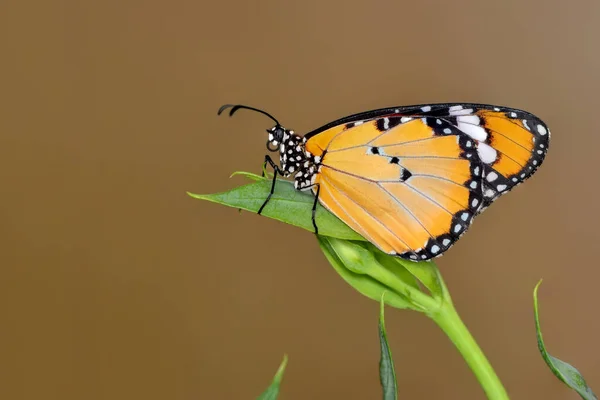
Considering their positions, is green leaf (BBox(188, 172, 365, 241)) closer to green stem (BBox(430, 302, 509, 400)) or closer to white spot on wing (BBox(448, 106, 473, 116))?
green stem (BBox(430, 302, 509, 400))

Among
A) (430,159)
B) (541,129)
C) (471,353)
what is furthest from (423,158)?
(471,353)

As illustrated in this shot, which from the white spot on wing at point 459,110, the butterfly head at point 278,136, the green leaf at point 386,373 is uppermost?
the white spot on wing at point 459,110

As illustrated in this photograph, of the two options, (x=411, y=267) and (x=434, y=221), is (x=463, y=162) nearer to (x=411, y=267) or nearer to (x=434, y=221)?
(x=434, y=221)

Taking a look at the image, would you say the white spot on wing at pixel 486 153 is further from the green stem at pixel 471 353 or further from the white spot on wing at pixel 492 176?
the green stem at pixel 471 353

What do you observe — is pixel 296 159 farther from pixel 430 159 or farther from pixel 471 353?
pixel 471 353

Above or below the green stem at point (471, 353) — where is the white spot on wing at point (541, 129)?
→ above

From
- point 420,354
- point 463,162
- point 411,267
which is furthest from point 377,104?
point 411,267

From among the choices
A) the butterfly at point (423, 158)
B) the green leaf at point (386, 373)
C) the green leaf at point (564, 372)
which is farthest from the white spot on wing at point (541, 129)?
the green leaf at point (386, 373)
